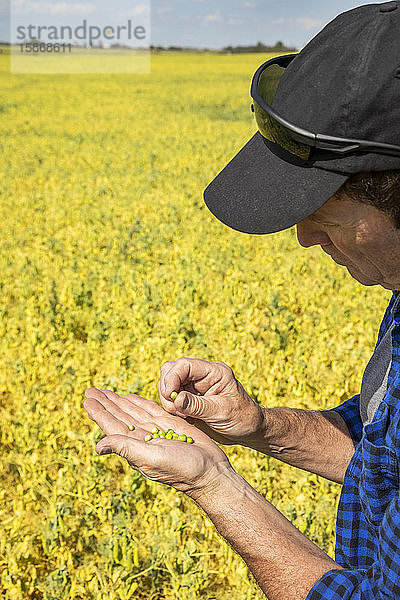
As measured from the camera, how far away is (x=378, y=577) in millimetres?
1327

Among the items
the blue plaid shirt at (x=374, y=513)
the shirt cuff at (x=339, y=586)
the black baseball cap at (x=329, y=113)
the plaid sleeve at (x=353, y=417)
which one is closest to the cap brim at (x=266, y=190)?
the black baseball cap at (x=329, y=113)

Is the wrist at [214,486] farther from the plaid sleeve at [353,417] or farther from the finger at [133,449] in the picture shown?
the plaid sleeve at [353,417]

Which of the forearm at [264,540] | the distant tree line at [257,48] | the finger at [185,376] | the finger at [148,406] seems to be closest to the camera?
the forearm at [264,540]

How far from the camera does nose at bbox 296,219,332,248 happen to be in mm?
1565

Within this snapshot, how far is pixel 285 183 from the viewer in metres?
1.42

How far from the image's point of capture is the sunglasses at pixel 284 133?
1.27 metres

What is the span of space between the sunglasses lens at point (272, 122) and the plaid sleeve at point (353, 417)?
1042 millimetres

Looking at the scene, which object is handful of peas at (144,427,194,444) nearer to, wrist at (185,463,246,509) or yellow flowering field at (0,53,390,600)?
wrist at (185,463,246,509)

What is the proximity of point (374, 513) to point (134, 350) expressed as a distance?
11.8ft

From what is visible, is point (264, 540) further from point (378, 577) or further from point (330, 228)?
point (330, 228)

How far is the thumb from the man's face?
0.60 m

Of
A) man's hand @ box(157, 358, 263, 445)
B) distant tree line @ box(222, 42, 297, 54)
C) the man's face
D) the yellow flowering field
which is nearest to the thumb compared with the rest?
man's hand @ box(157, 358, 263, 445)

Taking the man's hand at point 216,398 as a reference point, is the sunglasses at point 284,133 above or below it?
above

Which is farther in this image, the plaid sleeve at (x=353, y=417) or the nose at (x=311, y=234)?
the plaid sleeve at (x=353, y=417)
